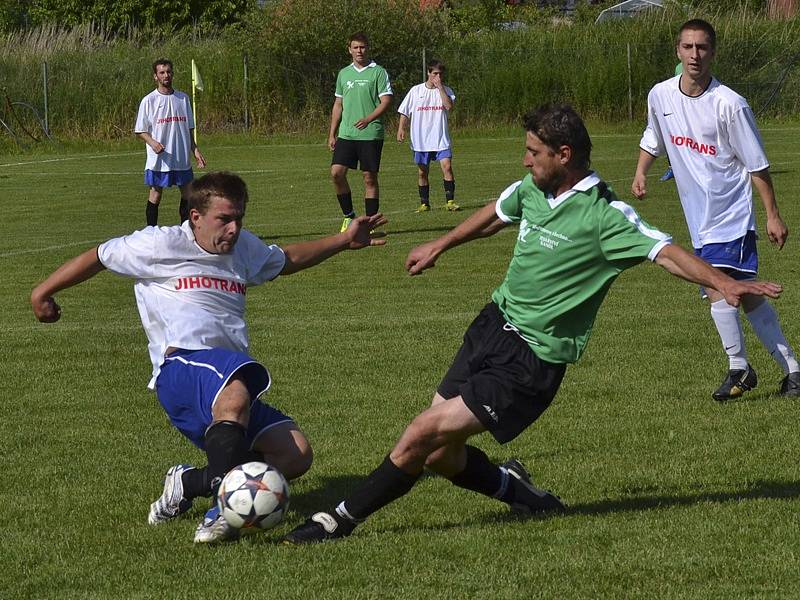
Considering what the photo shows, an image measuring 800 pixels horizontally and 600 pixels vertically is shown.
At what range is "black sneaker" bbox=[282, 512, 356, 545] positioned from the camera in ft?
17.1

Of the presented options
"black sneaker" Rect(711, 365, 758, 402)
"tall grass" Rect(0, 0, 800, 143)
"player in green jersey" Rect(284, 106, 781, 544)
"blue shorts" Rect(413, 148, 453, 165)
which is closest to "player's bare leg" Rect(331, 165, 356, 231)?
"blue shorts" Rect(413, 148, 453, 165)

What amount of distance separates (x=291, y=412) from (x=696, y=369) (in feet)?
8.62

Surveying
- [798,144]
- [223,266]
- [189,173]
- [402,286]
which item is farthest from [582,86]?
[223,266]

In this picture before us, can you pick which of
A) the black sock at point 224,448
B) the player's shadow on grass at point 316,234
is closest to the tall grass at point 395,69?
the player's shadow on grass at point 316,234

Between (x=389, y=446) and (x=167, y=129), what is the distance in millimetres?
10478

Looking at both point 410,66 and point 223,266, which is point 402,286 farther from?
point 410,66

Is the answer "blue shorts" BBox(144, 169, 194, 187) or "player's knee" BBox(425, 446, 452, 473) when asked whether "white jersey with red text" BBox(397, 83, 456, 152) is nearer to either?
"blue shorts" BBox(144, 169, 194, 187)

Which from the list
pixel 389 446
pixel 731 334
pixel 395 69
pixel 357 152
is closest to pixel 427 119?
pixel 357 152

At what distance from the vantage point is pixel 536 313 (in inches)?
209

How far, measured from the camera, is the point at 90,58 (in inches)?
1517

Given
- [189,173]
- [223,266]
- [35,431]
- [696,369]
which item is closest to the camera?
[223,266]

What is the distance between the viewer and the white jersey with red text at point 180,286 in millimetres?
5617

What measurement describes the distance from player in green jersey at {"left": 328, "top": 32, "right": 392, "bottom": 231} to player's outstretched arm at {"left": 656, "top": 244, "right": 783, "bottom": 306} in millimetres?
A: 10972

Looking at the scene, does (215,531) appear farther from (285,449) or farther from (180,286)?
(180,286)
